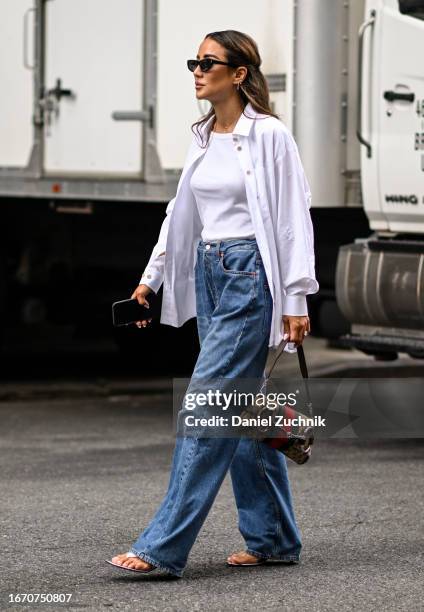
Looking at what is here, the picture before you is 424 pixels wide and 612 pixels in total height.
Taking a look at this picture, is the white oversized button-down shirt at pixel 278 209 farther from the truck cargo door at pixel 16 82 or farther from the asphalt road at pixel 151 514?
the truck cargo door at pixel 16 82

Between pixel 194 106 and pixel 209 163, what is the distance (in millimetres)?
3566

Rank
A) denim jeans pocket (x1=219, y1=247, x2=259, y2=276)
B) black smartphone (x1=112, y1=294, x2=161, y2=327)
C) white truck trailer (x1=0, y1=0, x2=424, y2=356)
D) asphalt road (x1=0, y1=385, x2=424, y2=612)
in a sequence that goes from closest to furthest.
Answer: asphalt road (x1=0, y1=385, x2=424, y2=612) → denim jeans pocket (x1=219, y1=247, x2=259, y2=276) → black smartphone (x1=112, y1=294, x2=161, y2=327) → white truck trailer (x1=0, y1=0, x2=424, y2=356)

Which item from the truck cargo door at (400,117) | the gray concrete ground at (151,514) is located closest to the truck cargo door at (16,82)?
the gray concrete ground at (151,514)

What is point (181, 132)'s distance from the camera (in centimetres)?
851

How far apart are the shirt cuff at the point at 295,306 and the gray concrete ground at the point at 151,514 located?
2.91ft

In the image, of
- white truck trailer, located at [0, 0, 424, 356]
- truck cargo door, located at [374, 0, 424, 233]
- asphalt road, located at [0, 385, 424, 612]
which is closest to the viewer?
asphalt road, located at [0, 385, 424, 612]

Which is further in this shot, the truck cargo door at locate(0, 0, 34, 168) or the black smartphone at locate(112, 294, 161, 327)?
the truck cargo door at locate(0, 0, 34, 168)

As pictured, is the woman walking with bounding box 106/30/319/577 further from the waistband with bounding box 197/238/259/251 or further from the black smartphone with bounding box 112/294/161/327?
the black smartphone with bounding box 112/294/161/327

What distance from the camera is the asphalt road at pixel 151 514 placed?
4746 millimetres

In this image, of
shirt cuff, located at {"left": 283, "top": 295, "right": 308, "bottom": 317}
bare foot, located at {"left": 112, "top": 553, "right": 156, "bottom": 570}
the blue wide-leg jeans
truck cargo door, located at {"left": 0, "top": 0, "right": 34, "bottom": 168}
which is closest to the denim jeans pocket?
the blue wide-leg jeans

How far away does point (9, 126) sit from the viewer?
941 centimetres

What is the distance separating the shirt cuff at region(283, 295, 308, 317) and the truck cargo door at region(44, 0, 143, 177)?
160 inches

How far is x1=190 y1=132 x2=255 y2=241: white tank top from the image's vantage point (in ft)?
16.0

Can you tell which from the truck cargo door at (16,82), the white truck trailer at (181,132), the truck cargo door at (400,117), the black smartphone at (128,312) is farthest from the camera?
the truck cargo door at (16,82)
